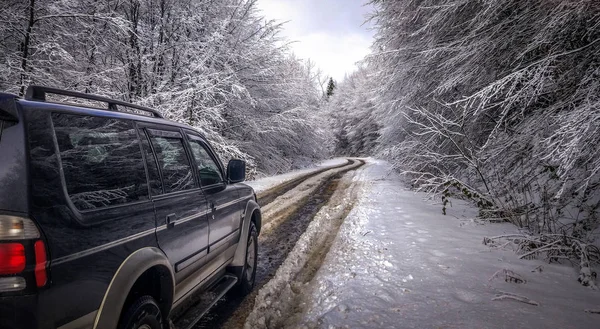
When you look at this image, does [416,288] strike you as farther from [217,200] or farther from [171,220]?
[171,220]

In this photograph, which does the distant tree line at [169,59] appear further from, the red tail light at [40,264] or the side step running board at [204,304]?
the red tail light at [40,264]

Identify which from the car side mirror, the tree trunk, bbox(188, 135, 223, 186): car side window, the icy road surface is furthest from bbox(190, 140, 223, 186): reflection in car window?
the tree trunk

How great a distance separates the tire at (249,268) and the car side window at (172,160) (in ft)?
4.70

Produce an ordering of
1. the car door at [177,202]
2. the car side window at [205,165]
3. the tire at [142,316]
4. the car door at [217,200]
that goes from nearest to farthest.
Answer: the tire at [142,316] → the car door at [177,202] → the car door at [217,200] → the car side window at [205,165]

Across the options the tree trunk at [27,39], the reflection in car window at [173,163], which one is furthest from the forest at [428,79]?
the reflection in car window at [173,163]

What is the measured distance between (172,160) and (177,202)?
49 cm

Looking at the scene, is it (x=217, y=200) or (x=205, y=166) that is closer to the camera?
(x=217, y=200)

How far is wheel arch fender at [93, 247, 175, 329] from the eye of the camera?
160 cm

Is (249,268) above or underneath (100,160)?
underneath

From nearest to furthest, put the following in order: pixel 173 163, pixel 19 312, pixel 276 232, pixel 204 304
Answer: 1. pixel 19 312
2. pixel 173 163
3. pixel 204 304
4. pixel 276 232

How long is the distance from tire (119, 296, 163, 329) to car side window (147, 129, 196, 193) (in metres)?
0.88

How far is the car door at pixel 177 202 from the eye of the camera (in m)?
2.27

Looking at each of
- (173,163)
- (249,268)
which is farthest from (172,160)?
(249,268)

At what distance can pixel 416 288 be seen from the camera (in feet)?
12.4
